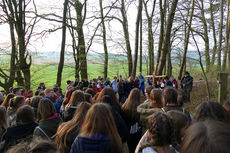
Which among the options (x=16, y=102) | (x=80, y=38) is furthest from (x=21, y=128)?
(x=80, y=38)

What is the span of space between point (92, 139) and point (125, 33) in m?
17.3

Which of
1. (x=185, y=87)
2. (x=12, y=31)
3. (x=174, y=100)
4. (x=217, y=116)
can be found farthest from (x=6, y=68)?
(x=217, y=116)

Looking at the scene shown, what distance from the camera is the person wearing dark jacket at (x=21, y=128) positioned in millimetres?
Answer: 3127

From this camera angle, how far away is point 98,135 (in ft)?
7.80

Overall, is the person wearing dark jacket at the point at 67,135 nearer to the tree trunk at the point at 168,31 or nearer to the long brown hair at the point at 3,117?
the long brown hair at the point at 3,117

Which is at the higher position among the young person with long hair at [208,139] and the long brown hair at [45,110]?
the young person with long hair at [208,139]

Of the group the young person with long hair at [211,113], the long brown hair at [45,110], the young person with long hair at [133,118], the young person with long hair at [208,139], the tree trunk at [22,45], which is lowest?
the young person with long hair at [133,118]

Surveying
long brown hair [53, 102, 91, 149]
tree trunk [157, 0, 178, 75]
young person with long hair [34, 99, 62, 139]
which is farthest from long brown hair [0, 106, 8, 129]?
tree trunk [157, 0, 178, 75]

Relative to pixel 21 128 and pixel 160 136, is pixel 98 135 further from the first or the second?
pixel 21 128

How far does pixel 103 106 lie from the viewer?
2.51m

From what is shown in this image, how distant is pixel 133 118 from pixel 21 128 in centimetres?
231

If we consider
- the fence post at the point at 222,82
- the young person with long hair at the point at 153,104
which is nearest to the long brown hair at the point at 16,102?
the young person with long hair at the point at 153,104

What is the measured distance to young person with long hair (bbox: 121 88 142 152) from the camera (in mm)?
4359

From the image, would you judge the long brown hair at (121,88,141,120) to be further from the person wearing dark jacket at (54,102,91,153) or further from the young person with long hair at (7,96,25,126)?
the young person with long hair at (7,96,25,126)
